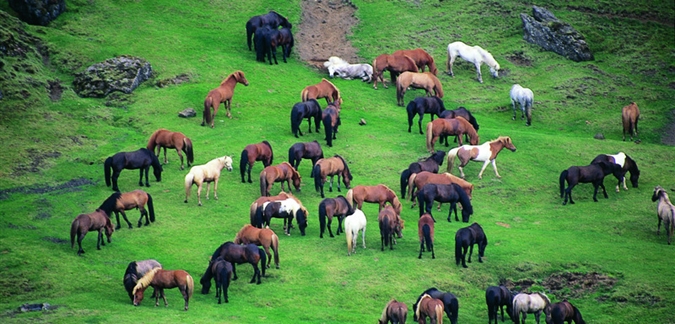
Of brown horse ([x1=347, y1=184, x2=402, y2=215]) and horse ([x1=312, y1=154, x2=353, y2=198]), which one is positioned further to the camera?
horse ([x1=312, y1=154, x2=353, y2=198])

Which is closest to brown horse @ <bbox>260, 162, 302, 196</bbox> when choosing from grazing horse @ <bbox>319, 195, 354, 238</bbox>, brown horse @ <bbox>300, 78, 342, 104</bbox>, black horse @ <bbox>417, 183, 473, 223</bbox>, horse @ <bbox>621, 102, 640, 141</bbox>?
→ grazing horse @ <bbox>319, 195, 354, 238</bbox>

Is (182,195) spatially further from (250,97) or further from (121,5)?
(121,5)

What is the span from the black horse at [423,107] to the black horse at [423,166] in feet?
14.1

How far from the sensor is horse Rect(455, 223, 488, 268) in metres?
25.5

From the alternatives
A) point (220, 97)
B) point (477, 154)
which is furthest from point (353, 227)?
point (220, 97)

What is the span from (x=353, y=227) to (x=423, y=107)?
11929 millimetres

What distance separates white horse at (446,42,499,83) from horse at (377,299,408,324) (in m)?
25.3

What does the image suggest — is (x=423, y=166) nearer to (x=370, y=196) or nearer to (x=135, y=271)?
(x=370, y=196)

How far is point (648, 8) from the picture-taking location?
5375cm

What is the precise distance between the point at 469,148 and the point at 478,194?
72.7 inches

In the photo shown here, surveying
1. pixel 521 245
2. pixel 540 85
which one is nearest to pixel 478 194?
pixel 521 245

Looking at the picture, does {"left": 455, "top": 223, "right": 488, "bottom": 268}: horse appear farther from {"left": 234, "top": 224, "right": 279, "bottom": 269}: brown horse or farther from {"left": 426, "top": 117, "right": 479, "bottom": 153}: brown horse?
{"left": 426, "top": 117, "right": 479, "bottom": 153}: brown horse

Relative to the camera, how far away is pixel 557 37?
159 feet

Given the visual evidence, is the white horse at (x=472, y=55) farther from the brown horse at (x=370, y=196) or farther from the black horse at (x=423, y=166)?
the brown horse at (x=370, y=196)
